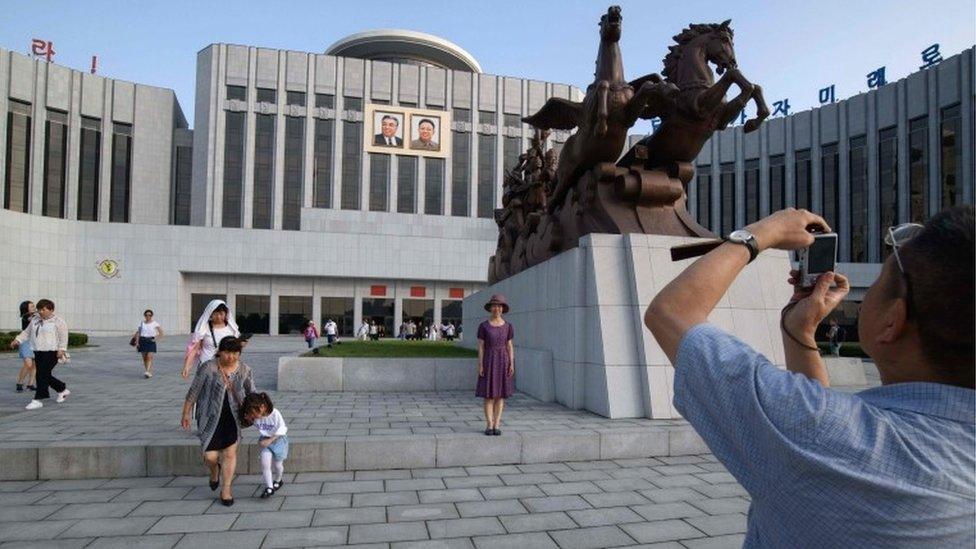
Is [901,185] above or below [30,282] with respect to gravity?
above

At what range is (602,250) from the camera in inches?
336

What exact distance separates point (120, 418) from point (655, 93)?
8604mm

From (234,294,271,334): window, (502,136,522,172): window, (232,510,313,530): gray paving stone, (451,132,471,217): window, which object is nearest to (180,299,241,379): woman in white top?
(232,510,313,530): gray paving stone

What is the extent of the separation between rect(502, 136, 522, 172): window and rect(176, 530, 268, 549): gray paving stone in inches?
1769

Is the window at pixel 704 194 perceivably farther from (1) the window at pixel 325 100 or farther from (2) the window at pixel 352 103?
(1) the window at pixel 325 100

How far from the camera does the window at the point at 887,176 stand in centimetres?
3841

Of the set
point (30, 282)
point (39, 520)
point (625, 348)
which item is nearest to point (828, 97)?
point (625, 348)

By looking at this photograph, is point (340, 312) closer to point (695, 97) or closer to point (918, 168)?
point (695, 97)

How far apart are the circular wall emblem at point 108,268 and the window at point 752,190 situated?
44.1 meters

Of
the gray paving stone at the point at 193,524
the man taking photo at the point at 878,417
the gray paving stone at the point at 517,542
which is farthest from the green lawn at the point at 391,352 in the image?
the man taking photo at the point at 878,417

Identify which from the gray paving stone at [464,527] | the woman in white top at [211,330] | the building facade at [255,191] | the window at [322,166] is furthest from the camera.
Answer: the window at [322,166]

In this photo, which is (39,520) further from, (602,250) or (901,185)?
(901,185)

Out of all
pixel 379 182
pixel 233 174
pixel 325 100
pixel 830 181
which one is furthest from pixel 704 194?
pixel 233 174

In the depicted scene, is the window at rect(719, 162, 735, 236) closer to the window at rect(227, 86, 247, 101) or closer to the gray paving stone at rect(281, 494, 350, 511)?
the window at rect(227, 86, 247, 101)
